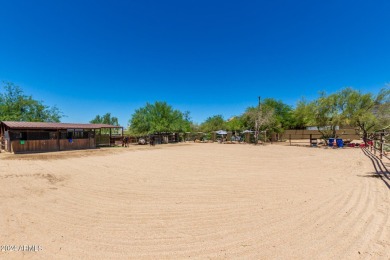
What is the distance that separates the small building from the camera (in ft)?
59.0

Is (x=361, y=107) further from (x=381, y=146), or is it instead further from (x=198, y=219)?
(x=198, y=219)

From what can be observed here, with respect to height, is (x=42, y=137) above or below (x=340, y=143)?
above

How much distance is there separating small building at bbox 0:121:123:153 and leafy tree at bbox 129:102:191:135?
9.82 meters

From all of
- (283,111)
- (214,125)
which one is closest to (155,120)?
(214,125)

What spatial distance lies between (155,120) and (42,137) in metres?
15.8

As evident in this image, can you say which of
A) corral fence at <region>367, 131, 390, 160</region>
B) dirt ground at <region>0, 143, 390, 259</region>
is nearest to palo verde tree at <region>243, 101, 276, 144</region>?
corral fence at <region>367, 131, 390, 160</region>

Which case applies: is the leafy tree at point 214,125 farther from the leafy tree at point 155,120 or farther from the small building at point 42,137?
the small building at point 42,137

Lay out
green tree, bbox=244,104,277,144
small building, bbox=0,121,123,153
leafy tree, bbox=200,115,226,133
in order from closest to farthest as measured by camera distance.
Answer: small building, bbox=0,121,123,153, green tree, bbox=244,104,277,144, leafy tree, bbox=200,115,226,133

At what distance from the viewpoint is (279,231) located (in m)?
3.75

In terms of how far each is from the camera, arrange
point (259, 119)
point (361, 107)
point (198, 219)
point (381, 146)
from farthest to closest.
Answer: point (259, 119) < point (361, 107) < point (381, 146) < point (198, 219)

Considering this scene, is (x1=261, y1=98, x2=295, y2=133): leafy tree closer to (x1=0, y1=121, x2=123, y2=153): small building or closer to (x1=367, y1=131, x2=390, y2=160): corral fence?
(x1=367, y1=131, x2=390, y2=160): corral fence

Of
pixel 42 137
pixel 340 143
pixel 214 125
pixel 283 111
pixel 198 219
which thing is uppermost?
pixel 283 111

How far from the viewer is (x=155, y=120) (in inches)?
1287

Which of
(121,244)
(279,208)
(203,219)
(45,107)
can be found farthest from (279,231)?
(45,107)
